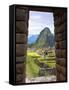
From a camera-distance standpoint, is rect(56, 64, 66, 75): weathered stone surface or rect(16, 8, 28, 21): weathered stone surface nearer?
rect(16, 8, 28, 21): weathered stone surface

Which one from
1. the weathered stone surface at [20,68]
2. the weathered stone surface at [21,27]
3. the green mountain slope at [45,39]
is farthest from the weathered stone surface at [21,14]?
the weathered stone surface at [20,68]

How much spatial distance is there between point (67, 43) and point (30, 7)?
31 cm

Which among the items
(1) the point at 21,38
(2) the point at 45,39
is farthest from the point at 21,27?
(2) the point at 45,39

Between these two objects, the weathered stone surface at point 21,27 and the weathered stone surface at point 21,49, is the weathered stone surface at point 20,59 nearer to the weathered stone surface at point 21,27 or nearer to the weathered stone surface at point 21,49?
the weathered stone surface at point 21,49

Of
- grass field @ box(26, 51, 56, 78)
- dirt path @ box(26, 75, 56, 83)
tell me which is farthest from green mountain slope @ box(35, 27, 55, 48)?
dirt path @ box(26, 75, 56, 83)

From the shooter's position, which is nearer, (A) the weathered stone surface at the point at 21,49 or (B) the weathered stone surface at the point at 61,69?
(A) the weathered stone surface at the point at 21,49

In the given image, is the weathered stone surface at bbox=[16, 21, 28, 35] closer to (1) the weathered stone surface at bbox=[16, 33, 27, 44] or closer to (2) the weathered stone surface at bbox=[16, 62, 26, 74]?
(1) the weathered stone surface at bbox=[16, 33, 27, 44]

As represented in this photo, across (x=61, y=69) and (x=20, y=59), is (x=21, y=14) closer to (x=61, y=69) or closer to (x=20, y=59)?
(x=20, y=59)

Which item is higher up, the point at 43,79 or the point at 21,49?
the point at 21,49
